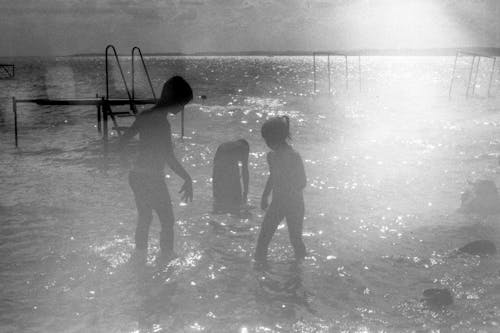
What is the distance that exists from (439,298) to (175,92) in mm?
4415

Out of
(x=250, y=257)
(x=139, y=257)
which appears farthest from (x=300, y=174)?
(x=139, y=257)

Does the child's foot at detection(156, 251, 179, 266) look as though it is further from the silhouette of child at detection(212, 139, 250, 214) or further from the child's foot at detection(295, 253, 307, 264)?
the silhouette of child at detection(212, 139, 250, 214)

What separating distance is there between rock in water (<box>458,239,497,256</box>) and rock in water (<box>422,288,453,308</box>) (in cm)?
205

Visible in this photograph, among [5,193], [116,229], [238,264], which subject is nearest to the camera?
[238,264]

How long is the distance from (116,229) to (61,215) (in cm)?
211

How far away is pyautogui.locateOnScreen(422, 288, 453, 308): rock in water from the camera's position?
248 inches

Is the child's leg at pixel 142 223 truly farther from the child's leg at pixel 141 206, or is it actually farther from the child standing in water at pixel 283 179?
the child standing in water at pixel 283 179

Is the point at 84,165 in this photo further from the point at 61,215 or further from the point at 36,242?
the point at 36,242

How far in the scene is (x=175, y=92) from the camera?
6305 millimetres

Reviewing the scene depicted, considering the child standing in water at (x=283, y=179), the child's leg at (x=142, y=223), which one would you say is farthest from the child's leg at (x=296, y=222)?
the child's leg at (x=142, y=223)

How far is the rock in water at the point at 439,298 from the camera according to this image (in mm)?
6301

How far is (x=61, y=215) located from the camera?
1145cm

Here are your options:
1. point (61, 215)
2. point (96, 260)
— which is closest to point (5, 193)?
point (61, 215)

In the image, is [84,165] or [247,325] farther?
[84,165]
